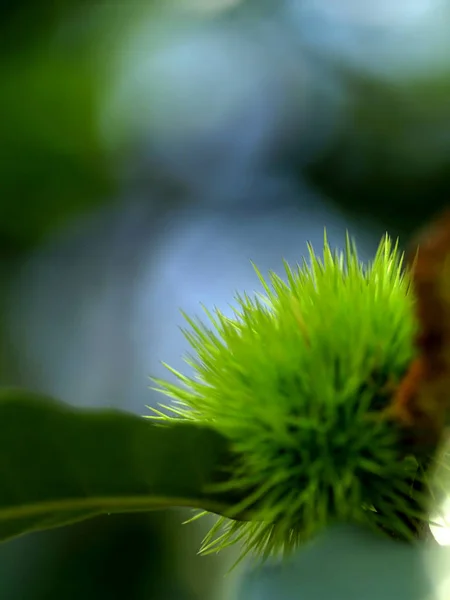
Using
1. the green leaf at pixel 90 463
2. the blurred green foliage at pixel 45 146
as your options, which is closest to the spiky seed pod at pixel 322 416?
the green leaf at pixel 90 463

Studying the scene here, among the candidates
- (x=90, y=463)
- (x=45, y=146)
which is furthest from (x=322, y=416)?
(x=45, y=146)

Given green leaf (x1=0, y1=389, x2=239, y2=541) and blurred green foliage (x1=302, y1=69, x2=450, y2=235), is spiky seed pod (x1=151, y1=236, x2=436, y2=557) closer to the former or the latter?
green leaf (x1=0, y1=389, x2=239, y2=541)

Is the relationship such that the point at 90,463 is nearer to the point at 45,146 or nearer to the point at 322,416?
the point at 322,416

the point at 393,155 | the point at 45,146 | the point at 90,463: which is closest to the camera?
the point at 90,463

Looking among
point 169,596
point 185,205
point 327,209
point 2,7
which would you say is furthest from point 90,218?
point 169,596

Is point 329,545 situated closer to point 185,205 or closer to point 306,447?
point 306,447

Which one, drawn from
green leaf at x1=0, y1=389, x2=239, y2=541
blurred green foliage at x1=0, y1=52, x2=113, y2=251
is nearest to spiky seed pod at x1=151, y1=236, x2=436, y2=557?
green leaf at x1=0, y1=389, x2=239, y2=541
